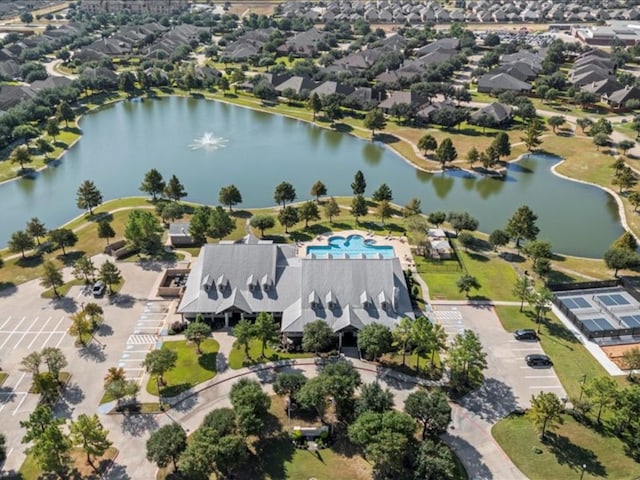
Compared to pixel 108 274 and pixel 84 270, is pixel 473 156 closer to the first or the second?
pixel 108 274

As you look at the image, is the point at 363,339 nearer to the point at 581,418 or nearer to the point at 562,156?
the point at 581,418

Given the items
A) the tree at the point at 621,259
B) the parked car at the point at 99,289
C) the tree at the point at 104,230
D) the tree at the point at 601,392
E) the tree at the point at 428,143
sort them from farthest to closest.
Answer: the tree at the point at 428,143
the tree at the point at 104,230
the tree at the point at 621,259
the parked car at the point at 99,289
the tree at the point at 601,392

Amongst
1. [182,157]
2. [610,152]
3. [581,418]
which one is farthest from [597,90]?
[581,418]

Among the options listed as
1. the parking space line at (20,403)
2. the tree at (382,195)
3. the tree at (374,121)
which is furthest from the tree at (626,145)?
the parking space line at (20,403)

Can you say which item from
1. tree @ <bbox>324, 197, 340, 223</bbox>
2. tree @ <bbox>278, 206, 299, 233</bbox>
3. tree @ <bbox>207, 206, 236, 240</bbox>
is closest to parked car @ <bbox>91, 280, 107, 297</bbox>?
tree @ <bbox>207, 206, 236, 240</bbox>

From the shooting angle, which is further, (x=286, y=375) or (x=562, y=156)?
(x=562, y=156)

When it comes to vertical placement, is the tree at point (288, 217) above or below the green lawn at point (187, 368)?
above

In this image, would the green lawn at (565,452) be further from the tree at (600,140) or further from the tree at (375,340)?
the tree at (600,140)
